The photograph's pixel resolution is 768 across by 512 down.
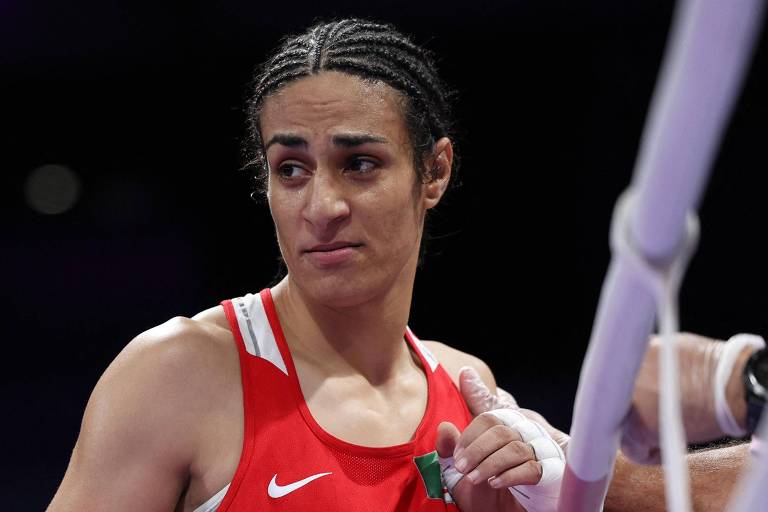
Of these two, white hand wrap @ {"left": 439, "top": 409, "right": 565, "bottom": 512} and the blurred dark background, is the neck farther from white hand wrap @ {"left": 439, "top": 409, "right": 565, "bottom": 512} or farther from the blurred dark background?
the blurred dark background

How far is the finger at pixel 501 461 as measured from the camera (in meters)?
1.52

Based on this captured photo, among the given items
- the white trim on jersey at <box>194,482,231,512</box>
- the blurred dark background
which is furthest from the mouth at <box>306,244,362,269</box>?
the blurred dark background

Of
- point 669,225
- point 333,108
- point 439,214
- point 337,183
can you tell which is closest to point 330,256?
point 337,183

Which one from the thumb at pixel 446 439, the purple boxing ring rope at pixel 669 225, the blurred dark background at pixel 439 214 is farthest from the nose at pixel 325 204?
the blurred dark background at pixel 439 214

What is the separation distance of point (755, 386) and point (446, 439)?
831mm

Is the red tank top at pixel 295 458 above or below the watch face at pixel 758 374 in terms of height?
below

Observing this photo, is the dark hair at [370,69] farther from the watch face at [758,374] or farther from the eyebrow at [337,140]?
the watch face at [758,374]

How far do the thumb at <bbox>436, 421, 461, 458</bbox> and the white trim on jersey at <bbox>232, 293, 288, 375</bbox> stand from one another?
33 centimetres

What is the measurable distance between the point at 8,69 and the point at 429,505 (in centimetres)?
334

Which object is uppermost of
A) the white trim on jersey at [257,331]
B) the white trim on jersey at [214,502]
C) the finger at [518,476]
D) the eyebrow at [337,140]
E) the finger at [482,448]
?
the eyebrow at [337,140]

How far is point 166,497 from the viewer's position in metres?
1.46

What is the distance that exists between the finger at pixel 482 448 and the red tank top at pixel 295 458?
161 mm

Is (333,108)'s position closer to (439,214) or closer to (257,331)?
(257,331)

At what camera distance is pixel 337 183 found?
67.4 inches
